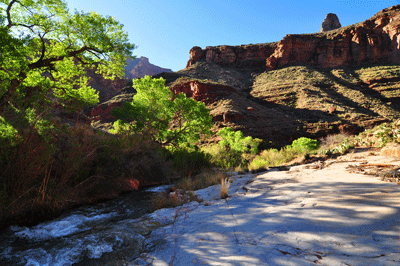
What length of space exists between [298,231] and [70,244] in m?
2.92

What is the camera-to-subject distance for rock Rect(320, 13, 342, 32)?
9838 cm

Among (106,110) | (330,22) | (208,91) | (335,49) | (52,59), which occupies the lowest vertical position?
(52,59)

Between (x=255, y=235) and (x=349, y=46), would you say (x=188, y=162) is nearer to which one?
(x=255, y=235)

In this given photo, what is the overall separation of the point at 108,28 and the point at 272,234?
9.64m

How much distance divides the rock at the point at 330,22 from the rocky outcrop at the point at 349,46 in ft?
145

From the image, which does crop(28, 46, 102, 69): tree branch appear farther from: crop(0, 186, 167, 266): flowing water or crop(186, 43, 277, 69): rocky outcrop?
crop(186, 43, 277, 69): rocky outcrop

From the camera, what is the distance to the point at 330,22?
99.2m

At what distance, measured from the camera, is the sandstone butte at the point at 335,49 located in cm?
5466

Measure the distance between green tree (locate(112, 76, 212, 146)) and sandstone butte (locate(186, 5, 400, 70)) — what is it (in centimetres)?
5517

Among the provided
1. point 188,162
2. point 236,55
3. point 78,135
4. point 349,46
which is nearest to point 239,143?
point 188,162

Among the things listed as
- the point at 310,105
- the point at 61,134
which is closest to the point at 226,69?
the point at 310,105

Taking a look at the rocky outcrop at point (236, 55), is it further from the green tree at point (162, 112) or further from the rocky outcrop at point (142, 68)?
the rocky outcrop at point (142, 68)

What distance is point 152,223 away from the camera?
2912 mm

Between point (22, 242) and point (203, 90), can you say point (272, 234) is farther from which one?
point (203, 90)
